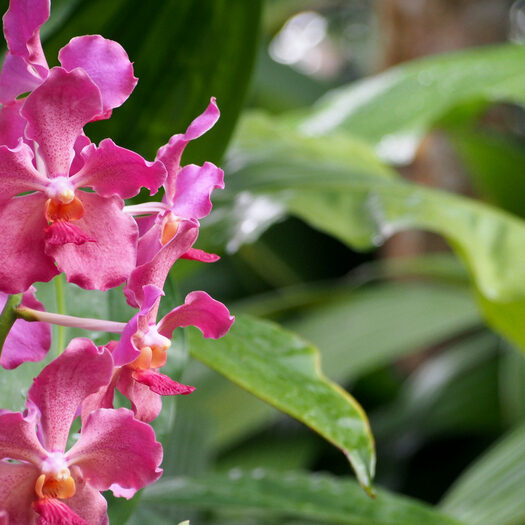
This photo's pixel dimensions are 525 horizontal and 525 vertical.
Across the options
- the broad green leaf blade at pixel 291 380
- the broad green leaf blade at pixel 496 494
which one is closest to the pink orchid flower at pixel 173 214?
the broad green leaf blade at pixel 291 380

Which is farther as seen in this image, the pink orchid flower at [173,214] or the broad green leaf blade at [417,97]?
the broad green leaf blade at [417,97]

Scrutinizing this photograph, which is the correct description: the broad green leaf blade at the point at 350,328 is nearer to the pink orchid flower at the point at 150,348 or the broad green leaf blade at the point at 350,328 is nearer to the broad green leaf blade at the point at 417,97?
the broad green leaf blade at the point at 417,97

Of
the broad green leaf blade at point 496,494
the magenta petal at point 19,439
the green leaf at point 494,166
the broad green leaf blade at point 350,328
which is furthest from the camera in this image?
the green leaf at point 494,166

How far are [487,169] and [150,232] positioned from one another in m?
0.95

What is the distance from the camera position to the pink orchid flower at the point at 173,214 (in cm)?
20

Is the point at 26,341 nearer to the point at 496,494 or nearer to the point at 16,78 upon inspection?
the point at 16,78

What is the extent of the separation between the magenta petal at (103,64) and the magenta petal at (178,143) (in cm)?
2

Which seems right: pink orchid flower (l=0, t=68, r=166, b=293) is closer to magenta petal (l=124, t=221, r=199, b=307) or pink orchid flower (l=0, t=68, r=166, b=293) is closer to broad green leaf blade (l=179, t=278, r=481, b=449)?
magenta petal (l=124, t=221, r=199, b=307)

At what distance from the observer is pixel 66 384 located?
0.61ft

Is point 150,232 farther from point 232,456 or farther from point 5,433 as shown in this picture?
point 232,456

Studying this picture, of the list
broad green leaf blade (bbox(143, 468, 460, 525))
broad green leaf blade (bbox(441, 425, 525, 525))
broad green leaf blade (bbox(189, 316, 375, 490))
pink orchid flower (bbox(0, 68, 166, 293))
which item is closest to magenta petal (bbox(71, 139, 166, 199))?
pink orchid flower (bbox(0, 68, 166, 293))

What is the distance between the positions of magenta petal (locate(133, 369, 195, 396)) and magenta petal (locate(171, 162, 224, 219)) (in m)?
0.04

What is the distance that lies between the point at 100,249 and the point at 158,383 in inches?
1.4

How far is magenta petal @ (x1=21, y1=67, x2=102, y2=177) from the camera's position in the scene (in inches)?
7.3
